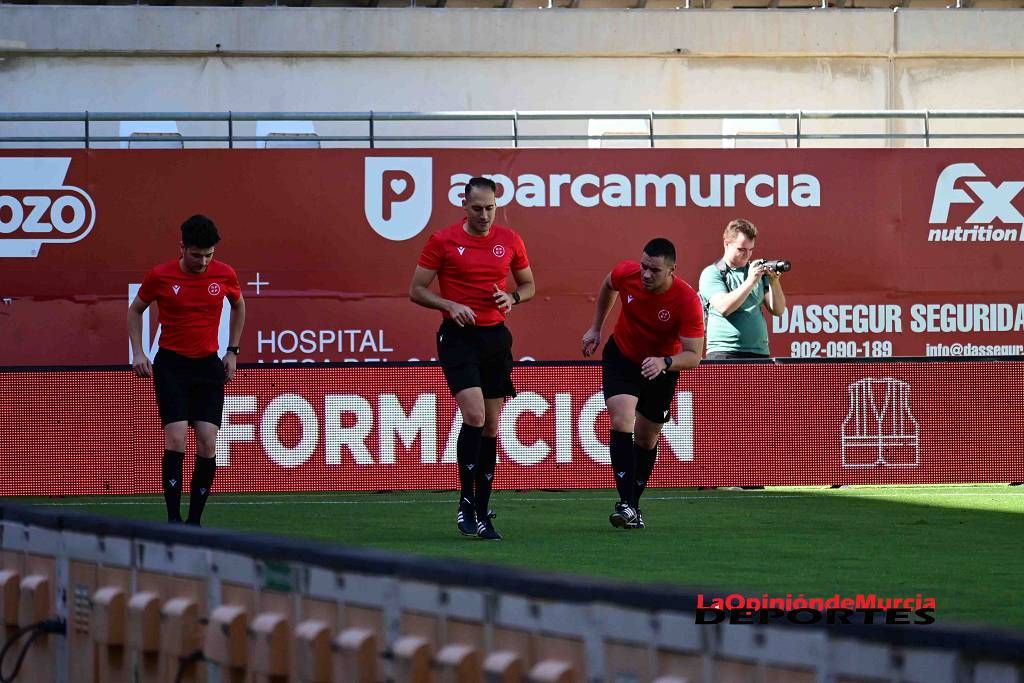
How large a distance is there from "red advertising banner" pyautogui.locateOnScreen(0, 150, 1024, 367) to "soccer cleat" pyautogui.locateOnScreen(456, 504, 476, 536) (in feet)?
29.0

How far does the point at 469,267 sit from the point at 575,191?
32.1ft

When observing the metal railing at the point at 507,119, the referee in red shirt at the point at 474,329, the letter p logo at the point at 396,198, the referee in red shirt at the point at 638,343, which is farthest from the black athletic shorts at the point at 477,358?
the letter p logo at the point at 396,198

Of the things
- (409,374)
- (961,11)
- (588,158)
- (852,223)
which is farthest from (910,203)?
(409,374)

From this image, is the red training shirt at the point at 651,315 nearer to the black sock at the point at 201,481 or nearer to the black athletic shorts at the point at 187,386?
the black athletic shorts at the point at 187,386

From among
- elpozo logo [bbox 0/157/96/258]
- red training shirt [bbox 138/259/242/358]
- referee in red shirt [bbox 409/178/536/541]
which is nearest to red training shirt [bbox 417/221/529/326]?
referee in red shirt [bbox 409/178/536/541]

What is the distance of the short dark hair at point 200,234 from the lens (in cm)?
945

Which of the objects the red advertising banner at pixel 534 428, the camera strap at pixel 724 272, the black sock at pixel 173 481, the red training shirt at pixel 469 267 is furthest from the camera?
A: the red advertising banner at pixel 534 428

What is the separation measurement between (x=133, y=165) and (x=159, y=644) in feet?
48.5

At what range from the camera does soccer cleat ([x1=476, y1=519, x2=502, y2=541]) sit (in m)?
9.34

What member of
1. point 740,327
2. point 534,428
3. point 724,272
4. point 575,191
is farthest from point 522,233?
point 724,272

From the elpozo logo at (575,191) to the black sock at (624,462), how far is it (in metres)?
9.08

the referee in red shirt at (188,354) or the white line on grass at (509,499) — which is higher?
the referee in red shirt at (188,354)

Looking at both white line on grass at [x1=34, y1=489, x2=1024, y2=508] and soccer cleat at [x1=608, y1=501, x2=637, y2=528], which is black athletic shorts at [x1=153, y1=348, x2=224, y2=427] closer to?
soccer cleat at [x1=608, y1=501, x2=637, y2=528]

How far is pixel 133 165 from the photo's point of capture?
60.6 ft
